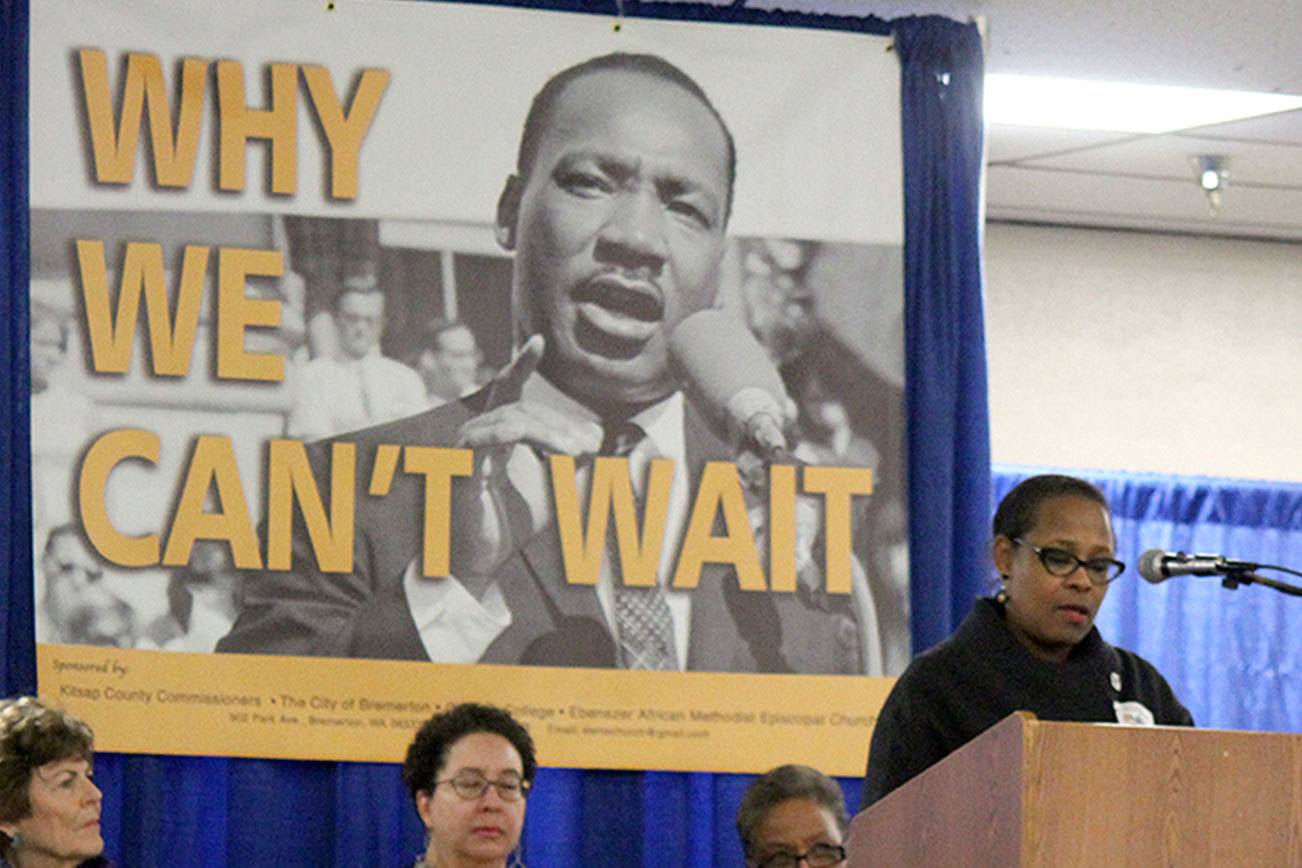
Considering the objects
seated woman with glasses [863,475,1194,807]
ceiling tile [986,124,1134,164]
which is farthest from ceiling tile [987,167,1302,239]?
seated woman with glasses [863,475,1194,807]

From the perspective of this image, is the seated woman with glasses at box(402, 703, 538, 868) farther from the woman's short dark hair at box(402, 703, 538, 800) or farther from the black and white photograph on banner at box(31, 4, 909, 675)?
the black and white photograph on banner at box(31, 4, 909, 675)

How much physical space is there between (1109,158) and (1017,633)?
3.10 metres

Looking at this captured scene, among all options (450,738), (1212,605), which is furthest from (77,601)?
(1212,605)

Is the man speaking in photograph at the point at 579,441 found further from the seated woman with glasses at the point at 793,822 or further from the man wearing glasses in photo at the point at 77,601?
the seated woman with glasses at the point at 793,822

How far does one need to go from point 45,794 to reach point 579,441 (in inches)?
48.8

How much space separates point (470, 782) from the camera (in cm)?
372

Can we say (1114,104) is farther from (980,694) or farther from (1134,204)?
(980,694)

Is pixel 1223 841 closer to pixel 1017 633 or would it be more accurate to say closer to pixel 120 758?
pixel 1017 633

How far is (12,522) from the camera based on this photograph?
4.09 meters

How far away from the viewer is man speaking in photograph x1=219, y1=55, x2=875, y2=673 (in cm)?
416

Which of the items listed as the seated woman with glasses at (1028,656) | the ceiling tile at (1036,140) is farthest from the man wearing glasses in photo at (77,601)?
the ceiling tile at (1036,140)

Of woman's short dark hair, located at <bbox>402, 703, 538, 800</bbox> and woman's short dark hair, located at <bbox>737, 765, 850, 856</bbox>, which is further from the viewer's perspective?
woman's short dark hair, located at <bbox>402, 703, 538, 800</bbox>

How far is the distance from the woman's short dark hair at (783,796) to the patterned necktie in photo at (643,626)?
567 millimetres

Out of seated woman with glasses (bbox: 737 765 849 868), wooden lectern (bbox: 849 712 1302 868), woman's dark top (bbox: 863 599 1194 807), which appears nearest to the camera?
wooden lectern (bbox: 849 712 1302 868)
